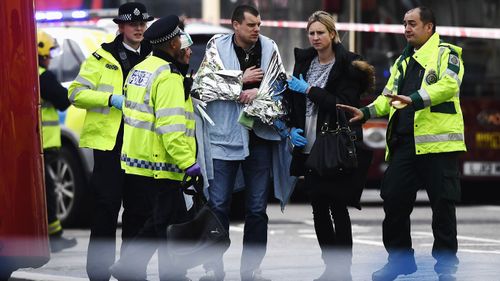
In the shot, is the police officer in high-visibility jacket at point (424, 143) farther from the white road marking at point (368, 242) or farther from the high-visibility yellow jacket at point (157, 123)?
the white road marking at point (368, 242)

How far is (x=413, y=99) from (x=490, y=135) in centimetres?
702

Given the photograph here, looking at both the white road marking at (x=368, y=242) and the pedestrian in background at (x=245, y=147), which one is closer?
the pedestrian in background at (x=245, y=147)

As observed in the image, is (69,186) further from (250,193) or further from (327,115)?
(327,115)

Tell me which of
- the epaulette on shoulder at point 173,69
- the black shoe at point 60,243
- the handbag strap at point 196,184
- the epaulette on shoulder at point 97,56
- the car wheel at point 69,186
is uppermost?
the epaulette on shoulder at point 173,69

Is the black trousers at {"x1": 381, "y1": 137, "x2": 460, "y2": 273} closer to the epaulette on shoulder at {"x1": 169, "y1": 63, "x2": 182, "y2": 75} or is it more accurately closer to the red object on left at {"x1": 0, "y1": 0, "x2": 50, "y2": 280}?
the epaulette on shoulder at {"x1": 169, "y1": 63, "x2": 182, "y2": 75}

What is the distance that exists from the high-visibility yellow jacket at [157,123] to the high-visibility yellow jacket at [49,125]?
342 cm

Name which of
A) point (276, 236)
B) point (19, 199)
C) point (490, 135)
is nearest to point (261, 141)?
point (19, 199)

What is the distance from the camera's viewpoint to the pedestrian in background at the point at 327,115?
970cm

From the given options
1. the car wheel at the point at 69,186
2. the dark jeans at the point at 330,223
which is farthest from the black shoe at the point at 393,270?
the car wheel at the point at 69,186

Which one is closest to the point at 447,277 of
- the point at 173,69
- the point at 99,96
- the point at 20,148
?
the point at 173,69

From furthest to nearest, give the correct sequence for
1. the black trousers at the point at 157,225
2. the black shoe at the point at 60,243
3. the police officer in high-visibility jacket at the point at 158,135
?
the black shoe at the point at 60,243
the black trousers at the point at 157,225
the police officer in high-visibility jacket at the point at 158,135

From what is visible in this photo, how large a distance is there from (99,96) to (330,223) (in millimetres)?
1712

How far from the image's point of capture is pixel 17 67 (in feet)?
28.6

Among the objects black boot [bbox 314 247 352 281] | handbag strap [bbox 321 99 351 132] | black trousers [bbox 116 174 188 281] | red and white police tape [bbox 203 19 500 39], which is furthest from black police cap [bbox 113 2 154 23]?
red and white police tape [bbox 203 19 500 39]
